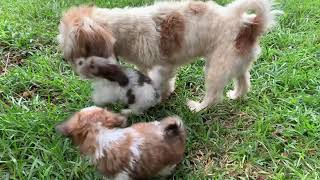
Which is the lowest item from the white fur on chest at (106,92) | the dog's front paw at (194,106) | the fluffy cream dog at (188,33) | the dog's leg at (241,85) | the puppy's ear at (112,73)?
the dog's front paw at (194,106)

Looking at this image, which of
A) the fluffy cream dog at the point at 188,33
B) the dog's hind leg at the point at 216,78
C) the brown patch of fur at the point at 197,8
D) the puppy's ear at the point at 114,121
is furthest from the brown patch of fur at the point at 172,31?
the puppy's ear at the point at 114,121

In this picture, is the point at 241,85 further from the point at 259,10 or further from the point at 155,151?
the point at 155,151

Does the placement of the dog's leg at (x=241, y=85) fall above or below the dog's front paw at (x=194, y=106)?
above

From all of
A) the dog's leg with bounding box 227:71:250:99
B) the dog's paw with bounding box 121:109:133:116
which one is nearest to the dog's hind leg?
the dog's leg with bounding box 227:71:250:99

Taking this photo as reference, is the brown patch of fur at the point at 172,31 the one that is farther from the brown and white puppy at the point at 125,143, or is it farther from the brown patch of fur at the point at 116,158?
the brown patch of fur at the point at 116,158

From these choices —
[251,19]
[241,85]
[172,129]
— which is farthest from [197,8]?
[172,129]

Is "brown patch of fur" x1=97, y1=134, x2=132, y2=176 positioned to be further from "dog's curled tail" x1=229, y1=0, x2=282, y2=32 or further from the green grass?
"dog's curled tail" x1=229, y1=0, x2=282, y2=32

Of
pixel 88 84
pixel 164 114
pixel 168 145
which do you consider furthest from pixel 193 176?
pixel 88 84
